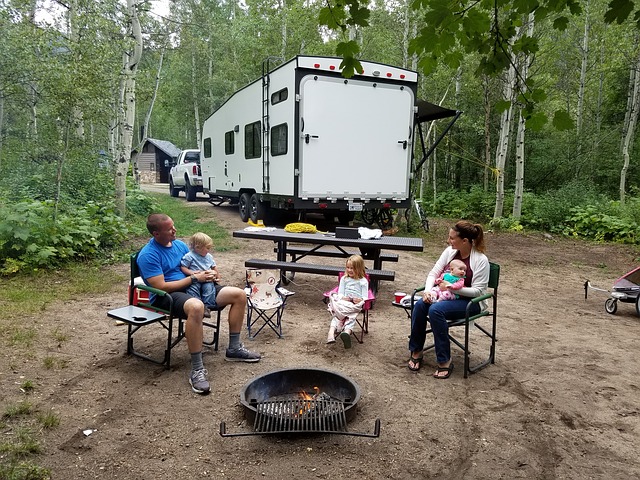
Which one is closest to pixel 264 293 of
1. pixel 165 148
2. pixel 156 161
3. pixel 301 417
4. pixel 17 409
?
pixel 301 417

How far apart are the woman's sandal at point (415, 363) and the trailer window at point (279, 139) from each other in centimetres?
575

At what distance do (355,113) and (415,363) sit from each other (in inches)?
224

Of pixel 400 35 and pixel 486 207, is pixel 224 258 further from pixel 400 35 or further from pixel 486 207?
pixel 400 35

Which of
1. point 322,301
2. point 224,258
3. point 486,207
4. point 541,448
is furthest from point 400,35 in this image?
point 541,448

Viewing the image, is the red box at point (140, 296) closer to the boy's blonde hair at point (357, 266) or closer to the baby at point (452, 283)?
the boy's blonde hair at point (357, 266)

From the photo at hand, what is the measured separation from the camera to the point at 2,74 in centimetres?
1324

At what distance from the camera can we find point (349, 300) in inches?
168

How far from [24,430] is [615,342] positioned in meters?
4.73

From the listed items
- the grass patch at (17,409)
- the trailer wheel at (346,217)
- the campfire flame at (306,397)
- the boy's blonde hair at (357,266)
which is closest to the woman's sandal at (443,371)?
the campfire flame at (306,397)

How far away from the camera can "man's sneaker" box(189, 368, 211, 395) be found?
324 cm

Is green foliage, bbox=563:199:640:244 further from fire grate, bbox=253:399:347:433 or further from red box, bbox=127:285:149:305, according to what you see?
red box, bbox=127:285:149:305

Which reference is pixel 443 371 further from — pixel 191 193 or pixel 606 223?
pixel 191 193

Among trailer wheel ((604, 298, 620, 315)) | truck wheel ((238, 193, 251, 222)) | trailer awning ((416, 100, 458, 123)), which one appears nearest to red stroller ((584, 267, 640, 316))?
trailer wheel ((604, 298, 620, 315))

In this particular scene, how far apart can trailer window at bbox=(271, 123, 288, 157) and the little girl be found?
16.0 ft
